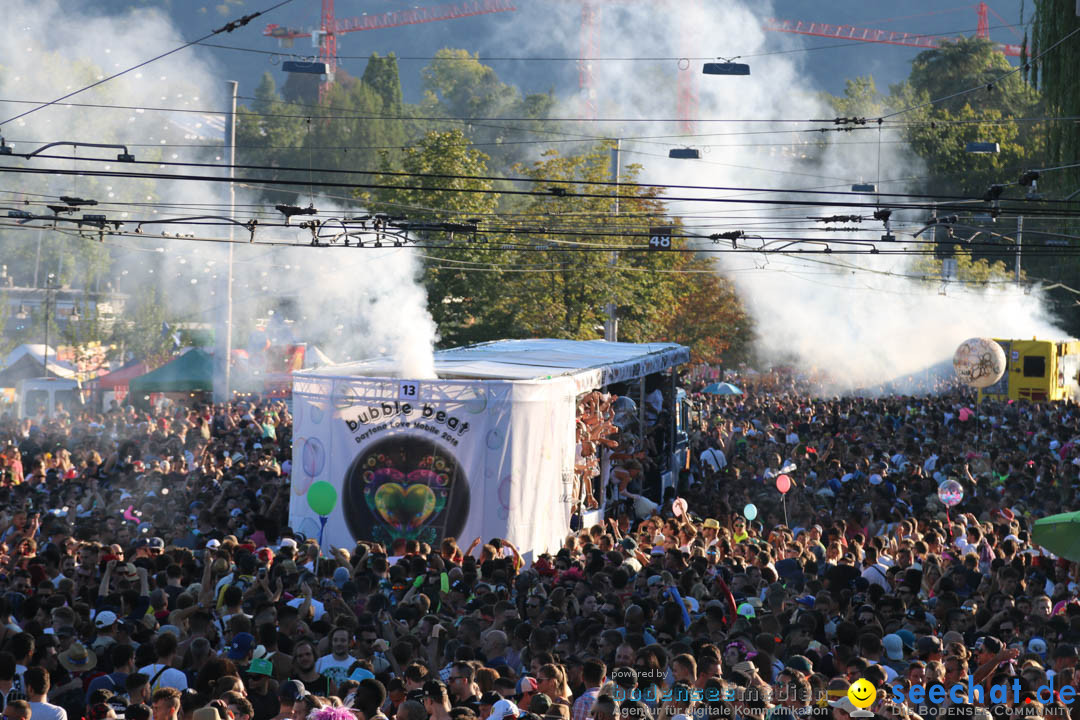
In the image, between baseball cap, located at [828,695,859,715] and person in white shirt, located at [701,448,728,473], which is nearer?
baseball cap, located at [828,695,859,715]

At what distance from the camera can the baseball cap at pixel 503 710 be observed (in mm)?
7035

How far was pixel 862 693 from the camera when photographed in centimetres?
734

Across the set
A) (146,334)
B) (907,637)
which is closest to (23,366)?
(146,334)

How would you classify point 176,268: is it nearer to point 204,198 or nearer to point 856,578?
point 204,198

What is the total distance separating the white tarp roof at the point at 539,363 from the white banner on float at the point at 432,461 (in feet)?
2.00

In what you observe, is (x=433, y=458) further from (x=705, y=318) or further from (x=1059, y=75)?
(x=705, y=318)

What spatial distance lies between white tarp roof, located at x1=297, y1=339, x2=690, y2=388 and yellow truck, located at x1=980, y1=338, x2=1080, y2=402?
18.0 metres

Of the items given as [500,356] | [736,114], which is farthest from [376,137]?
[500,356]

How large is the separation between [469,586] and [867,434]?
1764 centimetres

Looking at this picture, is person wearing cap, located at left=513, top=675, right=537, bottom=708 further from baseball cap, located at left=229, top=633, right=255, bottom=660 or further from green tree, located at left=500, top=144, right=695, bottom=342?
green tree, located at left=500, top=144, right=695, bottom=342

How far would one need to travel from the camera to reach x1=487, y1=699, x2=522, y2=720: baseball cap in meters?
7.04

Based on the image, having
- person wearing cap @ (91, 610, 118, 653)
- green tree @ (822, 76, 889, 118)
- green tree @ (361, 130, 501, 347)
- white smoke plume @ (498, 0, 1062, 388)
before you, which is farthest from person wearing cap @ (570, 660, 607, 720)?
green tree @ (822, 76, 889, 118)

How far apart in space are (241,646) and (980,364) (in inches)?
1108

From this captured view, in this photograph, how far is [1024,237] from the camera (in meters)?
60.2
